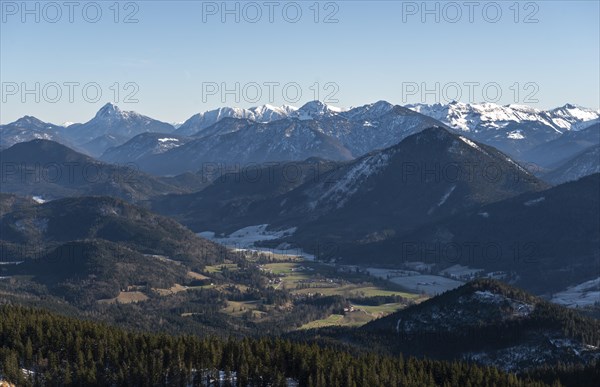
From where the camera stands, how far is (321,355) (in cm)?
18700

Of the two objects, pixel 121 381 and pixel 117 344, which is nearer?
pixel 121 381

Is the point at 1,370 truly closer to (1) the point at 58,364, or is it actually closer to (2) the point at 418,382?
(1) the point at 58,364

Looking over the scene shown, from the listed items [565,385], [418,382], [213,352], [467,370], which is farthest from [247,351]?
[565,385]

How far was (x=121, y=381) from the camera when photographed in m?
168

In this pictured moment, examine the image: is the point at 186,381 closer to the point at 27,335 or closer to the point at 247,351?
the point at 247,351

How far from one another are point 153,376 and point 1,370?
2834cm

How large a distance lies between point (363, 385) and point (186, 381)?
33.1m

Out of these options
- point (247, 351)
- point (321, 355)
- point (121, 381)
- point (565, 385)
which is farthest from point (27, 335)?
point (565, 385)

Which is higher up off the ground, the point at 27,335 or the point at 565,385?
the point at 27,335

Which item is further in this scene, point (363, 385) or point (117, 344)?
point (117, 344)

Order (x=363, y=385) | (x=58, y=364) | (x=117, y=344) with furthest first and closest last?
(x=117, y=344), (x=58, y=364), (x=363, y=385)

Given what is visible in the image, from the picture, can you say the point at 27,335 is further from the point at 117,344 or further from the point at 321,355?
the point at 321,355

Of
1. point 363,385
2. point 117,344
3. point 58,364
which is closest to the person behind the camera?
point 363,385

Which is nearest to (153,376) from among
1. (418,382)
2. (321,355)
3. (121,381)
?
(121,381)
